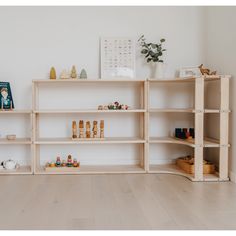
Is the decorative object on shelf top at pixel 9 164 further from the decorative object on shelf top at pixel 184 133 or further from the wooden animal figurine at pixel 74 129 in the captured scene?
the decorative object on shelf top at pixel 184 133

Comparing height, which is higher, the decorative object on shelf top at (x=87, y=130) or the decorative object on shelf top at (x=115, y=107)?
the decorative object on shelf top at (x=115, y=107)

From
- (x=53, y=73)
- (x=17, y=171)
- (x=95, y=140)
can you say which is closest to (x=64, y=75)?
(x=53, y=73)

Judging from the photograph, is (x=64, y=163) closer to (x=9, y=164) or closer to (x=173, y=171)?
(x=9, y=164)

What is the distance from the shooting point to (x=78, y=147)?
3.69 metres

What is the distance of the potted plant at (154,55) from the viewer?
3521 millimetres

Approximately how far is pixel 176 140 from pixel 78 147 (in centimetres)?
108

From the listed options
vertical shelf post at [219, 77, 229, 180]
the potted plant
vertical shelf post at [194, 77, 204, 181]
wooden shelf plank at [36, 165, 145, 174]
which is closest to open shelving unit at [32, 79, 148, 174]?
wooden shelf plank at [36, 165, 145, 174]

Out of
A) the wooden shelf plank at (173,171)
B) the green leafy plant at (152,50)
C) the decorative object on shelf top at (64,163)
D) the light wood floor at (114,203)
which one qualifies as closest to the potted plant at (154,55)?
the green leafy plant at (152,50)

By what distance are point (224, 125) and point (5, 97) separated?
7.08 feet

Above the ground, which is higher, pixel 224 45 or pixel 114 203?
pixel 224 45

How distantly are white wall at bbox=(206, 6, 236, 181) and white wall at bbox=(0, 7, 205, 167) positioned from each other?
0.54 feet

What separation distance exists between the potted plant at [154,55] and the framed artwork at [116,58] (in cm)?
13

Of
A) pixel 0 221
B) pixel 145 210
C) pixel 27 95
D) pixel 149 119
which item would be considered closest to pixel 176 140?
pixel 149 119

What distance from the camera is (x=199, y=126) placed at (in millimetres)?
3043
